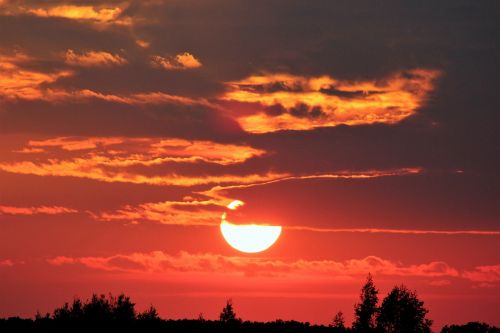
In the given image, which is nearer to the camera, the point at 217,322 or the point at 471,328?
the point at 217,322

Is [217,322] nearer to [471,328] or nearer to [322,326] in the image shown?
[322,326]

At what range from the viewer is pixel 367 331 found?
151 meters

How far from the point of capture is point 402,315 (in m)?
161

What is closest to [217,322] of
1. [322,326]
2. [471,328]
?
[322,326]

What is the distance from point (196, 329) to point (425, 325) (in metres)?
54.7

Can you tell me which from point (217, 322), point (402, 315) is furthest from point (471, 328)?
point (217, 322)

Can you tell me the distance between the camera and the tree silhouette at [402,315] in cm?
15900

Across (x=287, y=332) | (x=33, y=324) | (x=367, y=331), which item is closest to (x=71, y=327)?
(x=33, y=324)

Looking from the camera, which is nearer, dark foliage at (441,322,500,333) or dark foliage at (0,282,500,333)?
dark foliage at (0,282,500,333)

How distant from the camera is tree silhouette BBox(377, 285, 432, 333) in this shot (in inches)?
6260

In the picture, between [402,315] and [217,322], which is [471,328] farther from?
[217,322]

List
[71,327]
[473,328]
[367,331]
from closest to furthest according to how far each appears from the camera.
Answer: [71,327], [367,331], [473,328]

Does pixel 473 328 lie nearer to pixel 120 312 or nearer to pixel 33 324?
pixel 120 312

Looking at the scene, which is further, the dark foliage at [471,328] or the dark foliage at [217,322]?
the dark foliage at [471,328]
